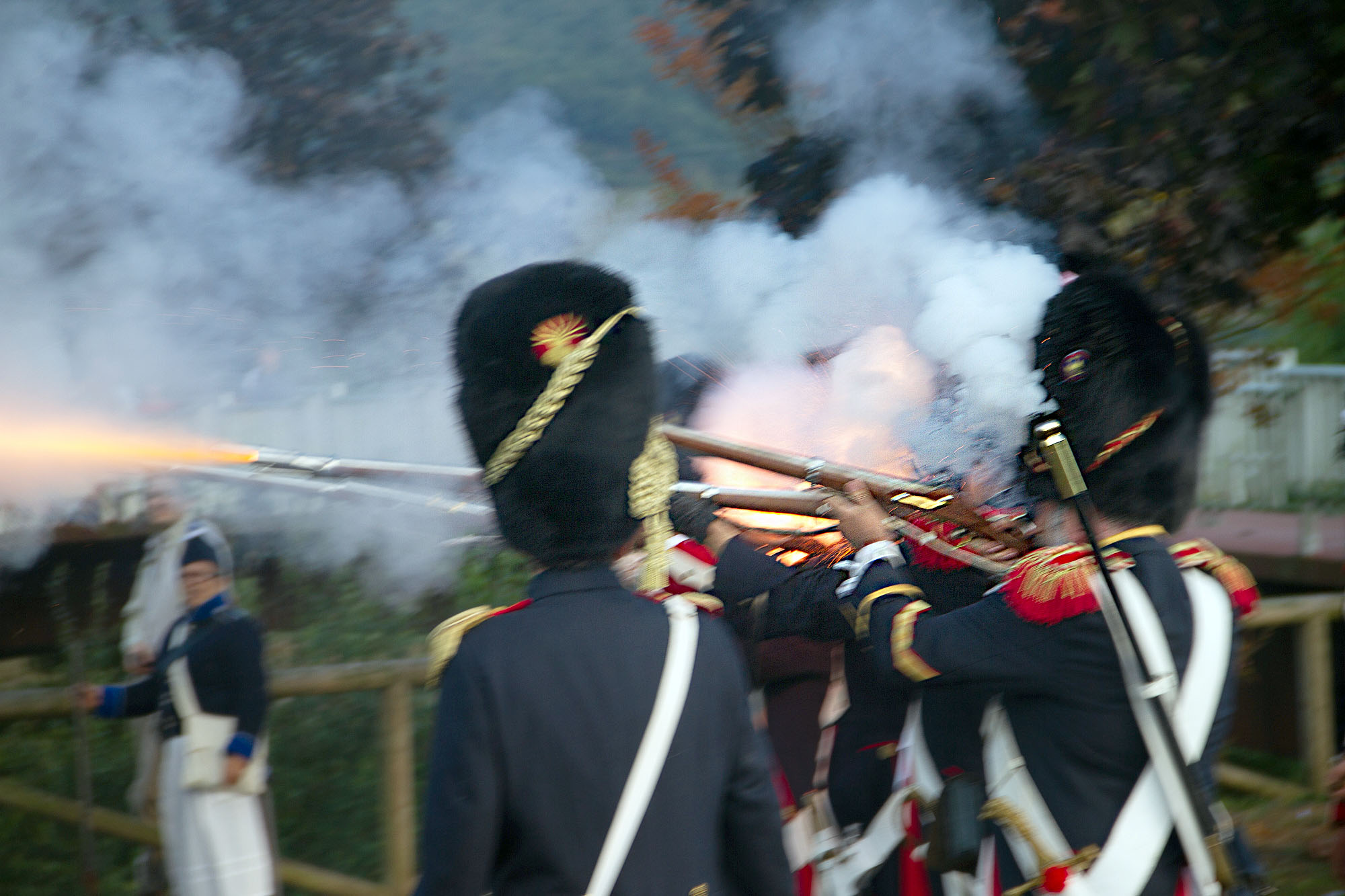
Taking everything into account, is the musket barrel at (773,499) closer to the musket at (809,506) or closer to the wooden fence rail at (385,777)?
the musket at (809,506)

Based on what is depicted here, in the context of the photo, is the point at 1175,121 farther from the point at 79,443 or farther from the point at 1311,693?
the point at 79,443

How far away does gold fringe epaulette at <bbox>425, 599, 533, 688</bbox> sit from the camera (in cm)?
185

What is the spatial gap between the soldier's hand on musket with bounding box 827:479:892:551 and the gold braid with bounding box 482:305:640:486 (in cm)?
102

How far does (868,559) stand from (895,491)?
21 cm

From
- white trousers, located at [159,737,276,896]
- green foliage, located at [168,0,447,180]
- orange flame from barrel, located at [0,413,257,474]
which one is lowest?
white trousers, located at [159,737,276,896]

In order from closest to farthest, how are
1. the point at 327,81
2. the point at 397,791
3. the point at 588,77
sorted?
1. the point at 327,81
2. the point at 588,77
3. the point at 397,791

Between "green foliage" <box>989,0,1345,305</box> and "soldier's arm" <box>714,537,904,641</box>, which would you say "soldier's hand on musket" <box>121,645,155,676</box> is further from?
"green foliage" <box>989,0,1345,305</box>

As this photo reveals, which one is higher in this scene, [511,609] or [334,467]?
[334,467]

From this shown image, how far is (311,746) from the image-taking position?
496cm

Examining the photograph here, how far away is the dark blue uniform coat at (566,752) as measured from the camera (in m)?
1.75

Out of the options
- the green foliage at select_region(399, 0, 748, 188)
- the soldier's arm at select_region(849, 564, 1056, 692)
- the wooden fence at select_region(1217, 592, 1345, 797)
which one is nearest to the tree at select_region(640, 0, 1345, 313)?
the green foliage at select_region(399, 0, 748, 188)

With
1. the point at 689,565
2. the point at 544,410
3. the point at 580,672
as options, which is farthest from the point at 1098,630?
the point at 689,565

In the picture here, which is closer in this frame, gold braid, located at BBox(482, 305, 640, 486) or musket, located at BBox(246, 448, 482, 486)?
gold braid, located at BBox(482, 305, 640, 486)

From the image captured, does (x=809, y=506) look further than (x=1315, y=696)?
No
